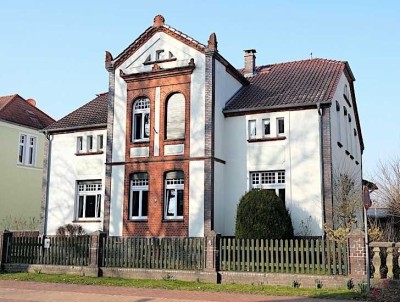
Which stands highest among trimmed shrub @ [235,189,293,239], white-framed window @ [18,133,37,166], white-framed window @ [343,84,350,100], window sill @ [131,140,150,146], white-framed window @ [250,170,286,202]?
white-framed window @ [343,84,350,100]

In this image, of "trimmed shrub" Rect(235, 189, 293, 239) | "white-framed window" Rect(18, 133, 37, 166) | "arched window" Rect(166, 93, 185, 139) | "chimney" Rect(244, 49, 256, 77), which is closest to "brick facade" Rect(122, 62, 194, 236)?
"arched window" Rect(166, 93, 185, 139)

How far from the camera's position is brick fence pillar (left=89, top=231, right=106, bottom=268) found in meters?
18.4

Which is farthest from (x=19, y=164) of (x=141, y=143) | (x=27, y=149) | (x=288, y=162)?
(x=288, y=162)

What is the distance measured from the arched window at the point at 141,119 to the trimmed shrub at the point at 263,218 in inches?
254

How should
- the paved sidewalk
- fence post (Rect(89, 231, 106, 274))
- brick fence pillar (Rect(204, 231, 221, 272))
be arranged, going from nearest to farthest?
1. the paved sidewalk
2. brick fence pillar (Rect(204, 231, 221, 272))
3. fence post (Rect(89, 231, 106, 274))

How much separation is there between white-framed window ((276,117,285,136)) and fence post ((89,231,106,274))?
29.8ft

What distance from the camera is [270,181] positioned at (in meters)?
21.6

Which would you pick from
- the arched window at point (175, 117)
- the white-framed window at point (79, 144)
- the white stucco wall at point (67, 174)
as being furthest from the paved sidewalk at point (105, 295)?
the white-framed window at point (79, 144)

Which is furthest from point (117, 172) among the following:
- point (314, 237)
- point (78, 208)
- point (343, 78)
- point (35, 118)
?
point (35, 118)

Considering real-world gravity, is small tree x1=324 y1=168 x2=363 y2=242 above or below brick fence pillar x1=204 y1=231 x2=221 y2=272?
above

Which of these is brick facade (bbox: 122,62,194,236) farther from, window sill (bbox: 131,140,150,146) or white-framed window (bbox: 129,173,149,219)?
white-framed window (bbox: 129,173,149,219)

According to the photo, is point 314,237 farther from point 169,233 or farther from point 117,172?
point 117,172

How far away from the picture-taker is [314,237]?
65.4ft

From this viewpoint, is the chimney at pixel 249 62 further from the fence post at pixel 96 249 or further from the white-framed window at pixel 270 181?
the fence post at pixel 96 249
